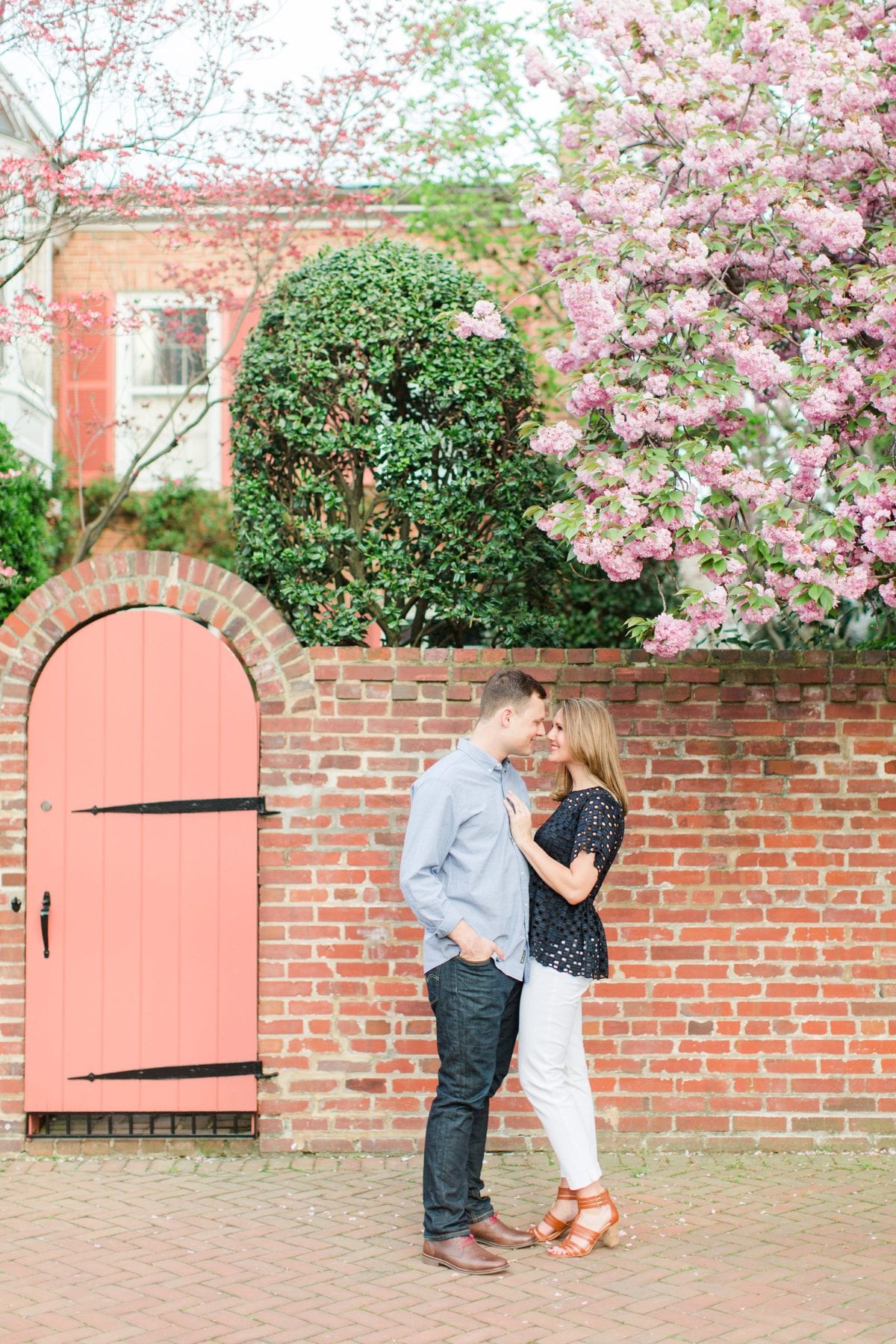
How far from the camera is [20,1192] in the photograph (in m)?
5.00

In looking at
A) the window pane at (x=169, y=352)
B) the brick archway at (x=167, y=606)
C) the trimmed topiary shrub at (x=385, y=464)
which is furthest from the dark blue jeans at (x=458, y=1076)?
the window pane at (x=169, y=352)

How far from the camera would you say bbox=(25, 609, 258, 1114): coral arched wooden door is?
548cm

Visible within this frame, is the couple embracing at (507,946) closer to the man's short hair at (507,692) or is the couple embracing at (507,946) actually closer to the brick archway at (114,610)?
the man's short hair at (507,692)

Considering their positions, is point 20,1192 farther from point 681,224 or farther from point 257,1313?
point 681,224

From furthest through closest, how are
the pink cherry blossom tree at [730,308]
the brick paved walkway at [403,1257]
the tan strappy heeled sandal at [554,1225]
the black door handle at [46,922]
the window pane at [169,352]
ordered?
the window pane at [169,352] < the black door handle at [46,922] < the pink cherry blossom tree at [730,308] < the tan strappy heeled sandal at [554,1225] < the brick paved walkway at [403,1257]

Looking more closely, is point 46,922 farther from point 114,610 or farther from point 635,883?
point 635,883

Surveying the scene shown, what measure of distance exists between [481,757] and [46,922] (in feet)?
7.22

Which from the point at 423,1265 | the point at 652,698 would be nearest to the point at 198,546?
the point at 652,698

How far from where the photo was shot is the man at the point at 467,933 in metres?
4.22

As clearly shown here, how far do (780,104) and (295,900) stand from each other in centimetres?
480

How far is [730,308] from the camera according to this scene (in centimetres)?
572

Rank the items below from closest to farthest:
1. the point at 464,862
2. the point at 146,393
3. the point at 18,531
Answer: the point at 464,862 → the point at 18,531 → the point at 146,393

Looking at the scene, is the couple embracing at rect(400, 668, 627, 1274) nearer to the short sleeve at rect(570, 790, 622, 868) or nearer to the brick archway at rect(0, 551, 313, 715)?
the short sleeve at rect(570, 790, 622, 868)

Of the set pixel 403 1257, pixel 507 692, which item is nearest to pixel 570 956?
pixel 507 692
